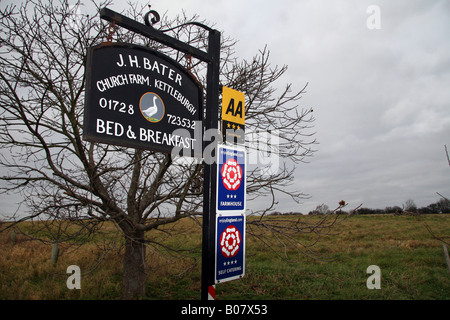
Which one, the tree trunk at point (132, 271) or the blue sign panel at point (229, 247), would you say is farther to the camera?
the tree trunk at point (132, 271)

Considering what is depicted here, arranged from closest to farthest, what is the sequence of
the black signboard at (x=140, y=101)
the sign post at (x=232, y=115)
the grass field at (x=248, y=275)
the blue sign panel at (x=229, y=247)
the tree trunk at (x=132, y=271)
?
the black signboard at (x=140, y=101) → the blue sign panel at (x=229, y=247) → the sign post at (x=232, y=115) → the tree trunk at (x=132, y=271) → the grass field at (x=248, y=275)

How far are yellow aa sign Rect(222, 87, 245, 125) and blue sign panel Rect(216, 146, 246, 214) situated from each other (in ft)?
1.43

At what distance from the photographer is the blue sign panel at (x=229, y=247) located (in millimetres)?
3826

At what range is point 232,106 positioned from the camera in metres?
4.39

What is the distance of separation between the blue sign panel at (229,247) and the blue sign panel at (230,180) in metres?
0.13

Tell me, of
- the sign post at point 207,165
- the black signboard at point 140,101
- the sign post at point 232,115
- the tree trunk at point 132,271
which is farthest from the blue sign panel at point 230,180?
the tree trunk at point 132,271

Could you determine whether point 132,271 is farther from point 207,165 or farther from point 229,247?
point 207,165

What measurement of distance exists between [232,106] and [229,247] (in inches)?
71.7

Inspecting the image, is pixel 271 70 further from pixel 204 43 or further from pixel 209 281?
pixel 209 281

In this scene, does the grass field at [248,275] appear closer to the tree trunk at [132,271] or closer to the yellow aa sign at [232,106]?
the tree trunk at [132,271]

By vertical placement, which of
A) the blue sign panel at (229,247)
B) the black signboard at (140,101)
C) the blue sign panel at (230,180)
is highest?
the black signboard at (140,101)
